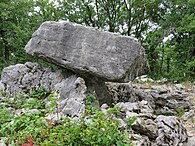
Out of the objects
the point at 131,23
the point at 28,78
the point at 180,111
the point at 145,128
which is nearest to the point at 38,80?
the point at 28,78

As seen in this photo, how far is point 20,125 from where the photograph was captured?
3355 mm

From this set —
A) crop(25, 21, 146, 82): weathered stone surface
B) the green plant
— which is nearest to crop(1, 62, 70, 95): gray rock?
crop(25, 21, 146, 82): weathered stone surface

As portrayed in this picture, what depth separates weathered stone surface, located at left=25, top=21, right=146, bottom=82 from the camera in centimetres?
717

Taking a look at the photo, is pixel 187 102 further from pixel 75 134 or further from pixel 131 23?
pixel 131 23

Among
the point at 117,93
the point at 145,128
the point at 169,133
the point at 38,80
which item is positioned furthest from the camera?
the point at 117,93

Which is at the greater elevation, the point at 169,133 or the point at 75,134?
the point at 75,134

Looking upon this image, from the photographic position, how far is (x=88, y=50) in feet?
24.0

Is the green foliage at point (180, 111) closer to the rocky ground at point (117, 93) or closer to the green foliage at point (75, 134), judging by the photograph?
the rocky ground at point (117, 93)

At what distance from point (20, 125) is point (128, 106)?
9.79 feet

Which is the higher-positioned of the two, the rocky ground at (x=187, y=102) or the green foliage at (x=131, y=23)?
the green foliage at (x=131, y=23)

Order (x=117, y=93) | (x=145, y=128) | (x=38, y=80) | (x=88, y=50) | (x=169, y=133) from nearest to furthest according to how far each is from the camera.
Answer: (x=145, y=128)
(x=169, y=133)
(x=88, y=50)
(x=38, y=80)
(x=117, y=93)

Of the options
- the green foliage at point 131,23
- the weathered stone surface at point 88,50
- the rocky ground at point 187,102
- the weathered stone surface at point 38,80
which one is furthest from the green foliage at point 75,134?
the green foliage at point 131,23

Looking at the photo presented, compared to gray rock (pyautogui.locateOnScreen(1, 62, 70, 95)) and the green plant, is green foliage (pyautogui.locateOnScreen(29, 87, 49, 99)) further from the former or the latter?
the green plant

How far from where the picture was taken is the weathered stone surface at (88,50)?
717cm
